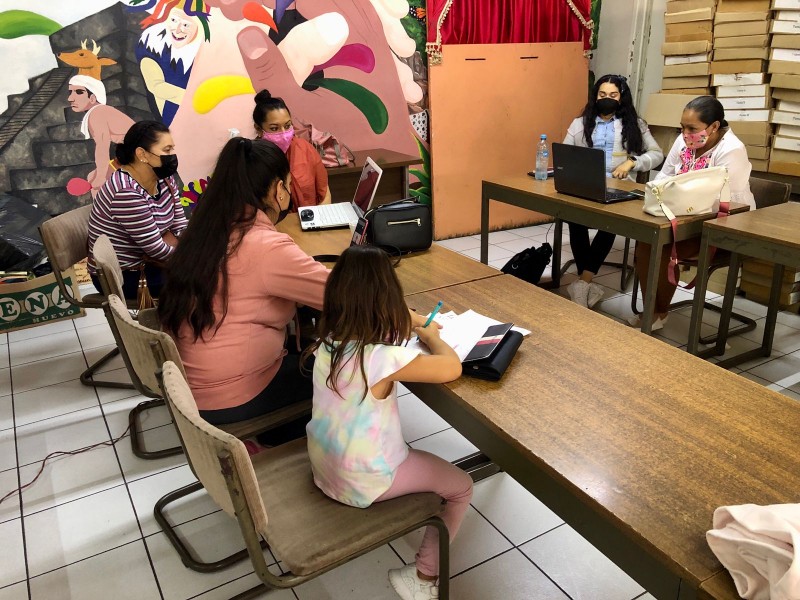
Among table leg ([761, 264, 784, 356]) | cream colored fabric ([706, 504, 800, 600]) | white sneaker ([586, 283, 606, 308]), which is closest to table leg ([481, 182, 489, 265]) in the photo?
white sneaker ([586, 283, 606, 308])

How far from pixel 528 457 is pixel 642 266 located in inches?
95.7

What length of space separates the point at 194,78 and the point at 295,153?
3.77 feet

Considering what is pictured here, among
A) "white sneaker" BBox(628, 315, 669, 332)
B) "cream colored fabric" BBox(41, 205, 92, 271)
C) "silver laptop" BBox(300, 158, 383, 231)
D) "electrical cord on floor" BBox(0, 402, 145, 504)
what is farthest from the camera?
"white sneaker" BBox(628, 315, 669, 332)

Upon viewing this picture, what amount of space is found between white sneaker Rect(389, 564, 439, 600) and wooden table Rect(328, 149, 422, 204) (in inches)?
120

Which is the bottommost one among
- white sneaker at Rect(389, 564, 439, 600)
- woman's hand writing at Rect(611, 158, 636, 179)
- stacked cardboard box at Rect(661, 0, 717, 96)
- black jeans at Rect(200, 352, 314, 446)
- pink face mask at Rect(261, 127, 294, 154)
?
white sneaker at Rect(389, 564, 439, 600)

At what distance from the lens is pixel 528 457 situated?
1239 mm

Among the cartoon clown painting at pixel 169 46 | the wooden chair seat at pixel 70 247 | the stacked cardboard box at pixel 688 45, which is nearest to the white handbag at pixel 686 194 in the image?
the stacked cardboard box at pixel 688 45

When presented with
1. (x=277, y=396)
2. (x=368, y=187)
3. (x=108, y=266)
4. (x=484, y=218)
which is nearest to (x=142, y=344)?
(x=277, y=396)

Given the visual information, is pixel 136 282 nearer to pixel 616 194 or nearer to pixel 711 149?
pixel 616 194

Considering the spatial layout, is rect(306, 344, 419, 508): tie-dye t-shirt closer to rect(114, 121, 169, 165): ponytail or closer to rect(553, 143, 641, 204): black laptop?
rect(114, 121, 169, 165): ponytail

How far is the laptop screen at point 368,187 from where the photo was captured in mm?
2762

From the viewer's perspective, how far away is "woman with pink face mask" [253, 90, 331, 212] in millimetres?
3377

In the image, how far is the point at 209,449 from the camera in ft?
3.70

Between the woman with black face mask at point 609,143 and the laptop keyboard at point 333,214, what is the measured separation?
1.50 m
